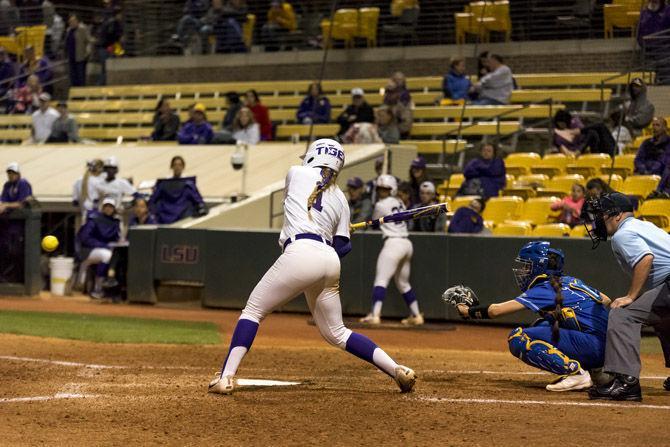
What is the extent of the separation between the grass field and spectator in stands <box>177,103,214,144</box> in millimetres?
6645

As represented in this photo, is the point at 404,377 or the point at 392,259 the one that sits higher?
the point at 404,377

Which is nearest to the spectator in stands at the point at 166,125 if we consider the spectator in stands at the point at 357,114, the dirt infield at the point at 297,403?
the spectator in stands at the point at 357,114

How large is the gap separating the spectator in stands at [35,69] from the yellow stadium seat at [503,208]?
44.7 feet

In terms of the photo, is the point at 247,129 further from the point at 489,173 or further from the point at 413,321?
the point at 413,321

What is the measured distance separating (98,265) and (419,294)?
19.4 ft

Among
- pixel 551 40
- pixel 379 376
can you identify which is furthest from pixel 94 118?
pixel 379 376

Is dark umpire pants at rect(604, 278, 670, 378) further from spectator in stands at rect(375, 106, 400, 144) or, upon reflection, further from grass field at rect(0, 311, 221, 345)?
spectator in stands at rect(375, 106, 400, 144)

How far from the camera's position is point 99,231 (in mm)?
19359

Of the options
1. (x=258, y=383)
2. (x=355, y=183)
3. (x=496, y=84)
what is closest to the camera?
(x=258, y=383)

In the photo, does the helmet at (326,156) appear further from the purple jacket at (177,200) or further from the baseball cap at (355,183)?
the purple jacket at (177,200)

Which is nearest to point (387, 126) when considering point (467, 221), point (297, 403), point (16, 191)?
point (467, 221)

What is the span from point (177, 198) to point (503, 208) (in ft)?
17.6

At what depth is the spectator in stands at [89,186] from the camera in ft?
65.9

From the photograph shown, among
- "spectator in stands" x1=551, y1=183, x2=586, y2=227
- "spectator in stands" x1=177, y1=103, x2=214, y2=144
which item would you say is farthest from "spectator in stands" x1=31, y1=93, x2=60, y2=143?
"spectator in stands" x1=551, y1=183, x2=586, y2=227
